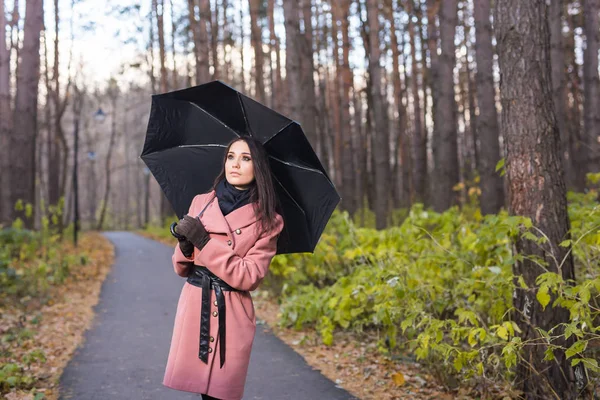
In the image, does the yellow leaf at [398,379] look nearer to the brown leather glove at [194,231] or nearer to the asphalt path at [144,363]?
the asphalt path at [144,363]

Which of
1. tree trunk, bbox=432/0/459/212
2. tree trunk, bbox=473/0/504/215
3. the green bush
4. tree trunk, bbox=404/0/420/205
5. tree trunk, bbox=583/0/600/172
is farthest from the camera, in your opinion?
tree trunk, bbox=404/0/420/205

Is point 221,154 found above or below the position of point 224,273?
above

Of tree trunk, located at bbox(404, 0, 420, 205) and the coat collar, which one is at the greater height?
tree trunk, located at bbox(404, 0, 420, 205)

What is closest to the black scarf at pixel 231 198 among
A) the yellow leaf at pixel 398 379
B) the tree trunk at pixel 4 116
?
the yellow leaf at pixel 398 379

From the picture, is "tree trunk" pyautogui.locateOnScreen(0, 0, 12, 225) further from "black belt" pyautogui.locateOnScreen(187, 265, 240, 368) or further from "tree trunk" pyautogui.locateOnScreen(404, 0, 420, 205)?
"tree trunk" pyautogui.locateOnScreen(404, 0, 420, 205)

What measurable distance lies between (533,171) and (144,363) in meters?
4.14

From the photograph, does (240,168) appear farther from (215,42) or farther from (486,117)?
(215,42)

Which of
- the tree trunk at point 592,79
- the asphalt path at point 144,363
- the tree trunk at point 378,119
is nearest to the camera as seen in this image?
the asphalt path at point 144,363

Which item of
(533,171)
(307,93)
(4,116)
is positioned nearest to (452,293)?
(533,171)

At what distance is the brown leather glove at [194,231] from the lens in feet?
9.07

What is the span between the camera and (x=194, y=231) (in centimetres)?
277

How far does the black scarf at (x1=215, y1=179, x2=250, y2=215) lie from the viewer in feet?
9.77

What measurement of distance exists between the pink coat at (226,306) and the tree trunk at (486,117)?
30.2 ft

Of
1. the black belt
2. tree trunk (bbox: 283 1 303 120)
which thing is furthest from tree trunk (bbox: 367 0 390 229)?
the black belt
